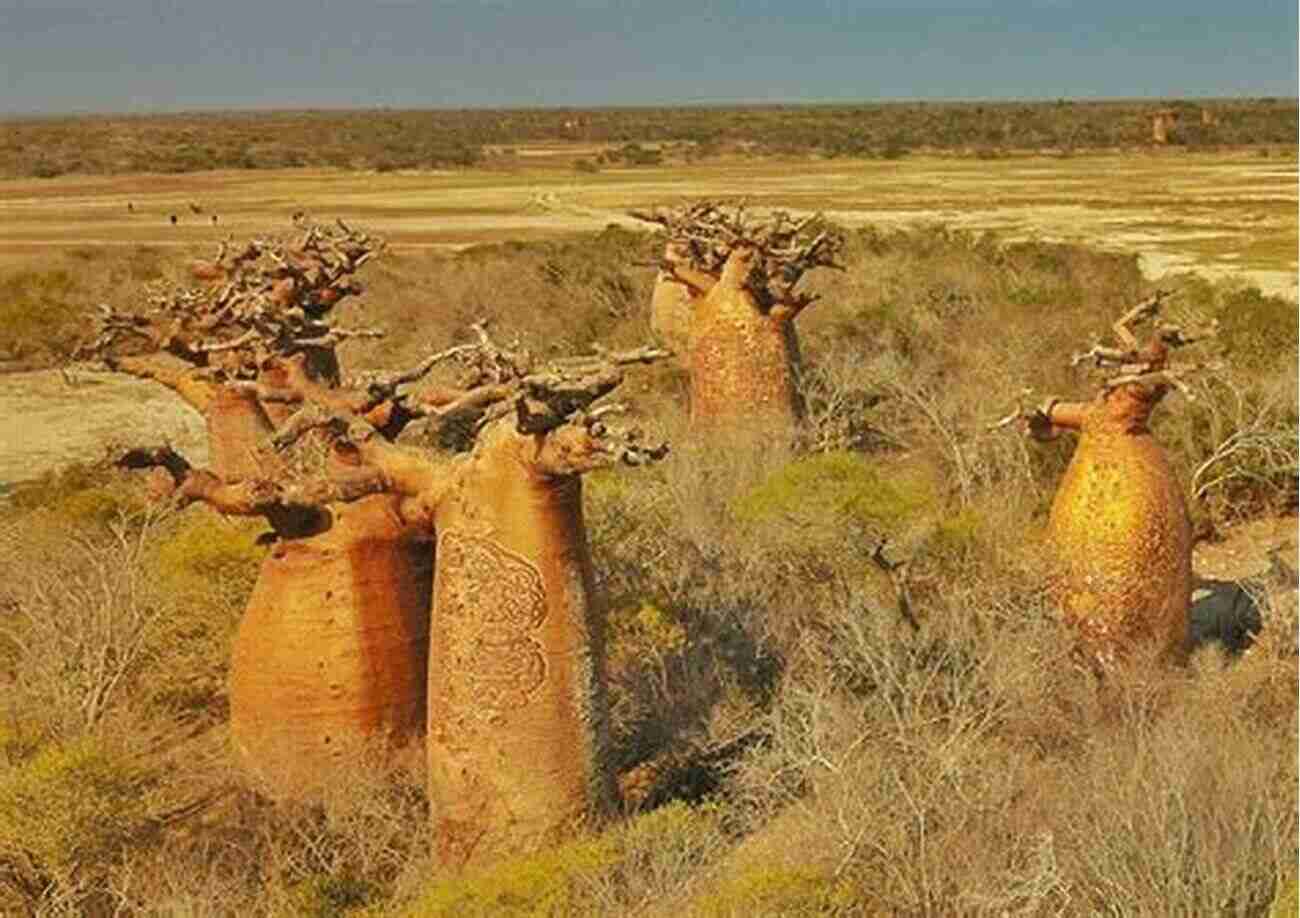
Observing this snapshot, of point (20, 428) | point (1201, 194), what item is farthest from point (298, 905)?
point (1201, 194)

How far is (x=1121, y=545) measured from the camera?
7480 mm

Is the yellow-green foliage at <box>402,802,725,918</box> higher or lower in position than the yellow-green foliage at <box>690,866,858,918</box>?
lower

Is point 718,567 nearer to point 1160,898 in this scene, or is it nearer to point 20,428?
point 1160,898

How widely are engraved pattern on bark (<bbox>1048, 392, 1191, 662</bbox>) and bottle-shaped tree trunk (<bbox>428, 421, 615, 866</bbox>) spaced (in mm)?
2867

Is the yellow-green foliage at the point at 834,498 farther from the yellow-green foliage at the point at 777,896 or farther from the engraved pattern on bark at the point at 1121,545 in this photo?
the yellow-green foliage at the point at 777,896

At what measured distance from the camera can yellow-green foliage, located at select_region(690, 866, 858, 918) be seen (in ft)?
15.5

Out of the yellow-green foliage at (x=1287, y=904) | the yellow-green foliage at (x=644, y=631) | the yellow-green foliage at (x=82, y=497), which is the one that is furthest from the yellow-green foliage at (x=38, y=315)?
the yellow-green foliage at (x=1287, y=904)

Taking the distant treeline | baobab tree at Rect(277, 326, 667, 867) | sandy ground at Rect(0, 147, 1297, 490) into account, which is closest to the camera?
baobab tree at Rect(277, 326, 667, 867)

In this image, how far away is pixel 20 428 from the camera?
59.6 feet

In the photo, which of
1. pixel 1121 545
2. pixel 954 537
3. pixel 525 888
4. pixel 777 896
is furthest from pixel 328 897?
pixel 954 537

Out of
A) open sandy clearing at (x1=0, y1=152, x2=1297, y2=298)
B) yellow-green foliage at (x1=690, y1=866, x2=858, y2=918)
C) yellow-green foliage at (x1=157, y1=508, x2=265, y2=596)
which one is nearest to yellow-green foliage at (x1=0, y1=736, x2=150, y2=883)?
yellow-green foliage at (x1=157, y1=508, x2=265, y2=596)

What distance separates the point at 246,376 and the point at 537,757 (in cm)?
373

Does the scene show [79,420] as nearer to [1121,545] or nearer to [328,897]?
[1121,545]

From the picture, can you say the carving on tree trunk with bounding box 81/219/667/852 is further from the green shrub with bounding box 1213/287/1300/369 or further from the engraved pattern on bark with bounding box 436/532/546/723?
the green shrub with bounding box 1213/287/1300/369
